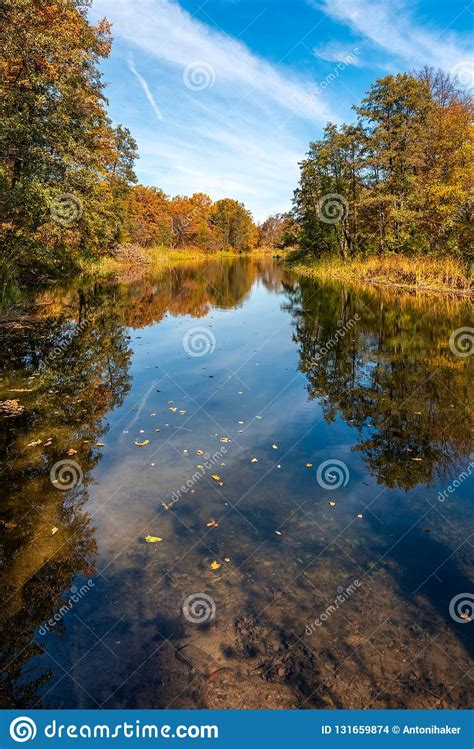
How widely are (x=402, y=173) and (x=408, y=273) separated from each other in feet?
30.7

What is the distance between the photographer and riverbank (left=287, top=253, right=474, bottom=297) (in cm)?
2644

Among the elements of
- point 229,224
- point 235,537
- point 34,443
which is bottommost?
point 34,443

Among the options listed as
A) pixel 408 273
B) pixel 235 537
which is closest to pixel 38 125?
pixel 235 537

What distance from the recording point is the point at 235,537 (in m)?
4.63

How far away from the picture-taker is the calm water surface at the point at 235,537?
122 inches

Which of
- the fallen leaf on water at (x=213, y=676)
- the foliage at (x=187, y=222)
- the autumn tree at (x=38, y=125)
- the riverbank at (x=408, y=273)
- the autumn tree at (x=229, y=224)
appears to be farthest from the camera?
the autumn tree at (x=229, y=224)

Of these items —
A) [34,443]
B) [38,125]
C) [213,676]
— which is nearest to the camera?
[213,676]

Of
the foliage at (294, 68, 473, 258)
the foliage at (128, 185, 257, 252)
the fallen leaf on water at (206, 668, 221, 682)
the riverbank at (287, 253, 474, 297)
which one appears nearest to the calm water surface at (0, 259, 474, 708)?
the fallen leaf on water at (206, 668, 221, 682)

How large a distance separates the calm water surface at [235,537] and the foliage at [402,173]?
70.4ft

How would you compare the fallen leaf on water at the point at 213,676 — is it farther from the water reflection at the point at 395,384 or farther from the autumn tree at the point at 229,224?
the autumn tree at the point at 229,224

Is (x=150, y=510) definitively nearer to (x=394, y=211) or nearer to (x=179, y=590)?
(x=179, y=590)

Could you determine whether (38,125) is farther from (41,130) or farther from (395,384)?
(395,384)

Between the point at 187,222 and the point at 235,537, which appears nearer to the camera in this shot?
the point at 235,537

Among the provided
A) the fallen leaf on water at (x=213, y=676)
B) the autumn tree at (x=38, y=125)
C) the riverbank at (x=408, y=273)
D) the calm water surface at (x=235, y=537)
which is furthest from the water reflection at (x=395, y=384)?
the autumn tree at (x=38, y=125)
